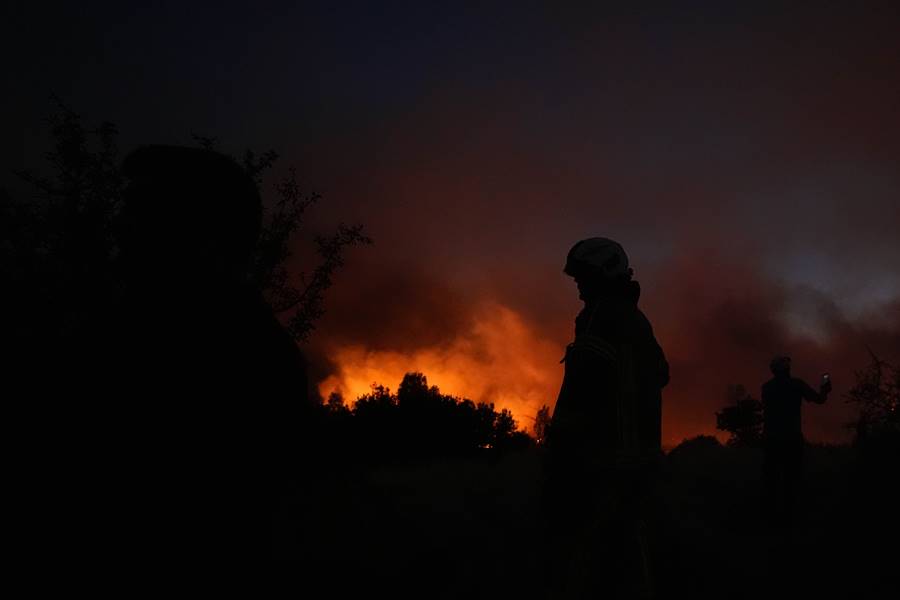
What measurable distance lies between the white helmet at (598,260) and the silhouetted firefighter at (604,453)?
14 cm

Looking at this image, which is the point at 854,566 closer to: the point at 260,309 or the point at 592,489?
the point at 592,489

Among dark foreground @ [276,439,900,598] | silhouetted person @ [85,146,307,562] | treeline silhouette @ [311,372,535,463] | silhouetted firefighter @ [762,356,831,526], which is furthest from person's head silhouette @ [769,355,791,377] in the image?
treeline silhouette @ [311,372,535,463]

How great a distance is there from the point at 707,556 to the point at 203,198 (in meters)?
9.72

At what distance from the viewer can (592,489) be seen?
2.78m

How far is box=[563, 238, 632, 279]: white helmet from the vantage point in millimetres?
3162

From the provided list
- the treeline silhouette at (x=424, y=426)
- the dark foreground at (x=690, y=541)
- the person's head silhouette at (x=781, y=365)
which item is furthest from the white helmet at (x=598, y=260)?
the treeline silhouette at (x=424, y=426)

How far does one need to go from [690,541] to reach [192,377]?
9.94 metres

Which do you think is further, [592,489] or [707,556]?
[707,556]

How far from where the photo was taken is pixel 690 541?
9.23 metres

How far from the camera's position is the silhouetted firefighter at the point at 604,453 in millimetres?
2594

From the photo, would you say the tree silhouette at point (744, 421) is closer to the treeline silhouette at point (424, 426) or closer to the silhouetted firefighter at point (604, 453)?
the treeline silhouette at point (424, 426)

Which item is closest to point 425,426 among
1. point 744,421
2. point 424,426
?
point 424,426

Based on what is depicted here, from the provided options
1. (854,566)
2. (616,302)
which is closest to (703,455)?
(854,566)

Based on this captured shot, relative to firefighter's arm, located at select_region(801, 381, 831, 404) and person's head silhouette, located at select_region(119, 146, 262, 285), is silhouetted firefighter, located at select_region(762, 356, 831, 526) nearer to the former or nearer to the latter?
firefighter's arm, located at select_region(801, 381, 831, 404)
